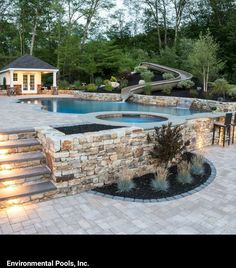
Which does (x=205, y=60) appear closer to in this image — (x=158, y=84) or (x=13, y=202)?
(x=158, y=84)

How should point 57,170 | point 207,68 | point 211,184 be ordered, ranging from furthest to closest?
point 207,68 < point 211,184 < point 57,170

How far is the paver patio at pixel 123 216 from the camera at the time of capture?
3633 millimetres

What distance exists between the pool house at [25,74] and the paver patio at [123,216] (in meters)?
17.6

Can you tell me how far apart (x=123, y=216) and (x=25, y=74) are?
65.2 ft

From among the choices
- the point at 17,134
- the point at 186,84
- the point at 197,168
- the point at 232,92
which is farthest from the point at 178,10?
the point at 17,134

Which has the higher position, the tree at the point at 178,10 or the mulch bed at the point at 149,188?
the tree at the point at 178,10

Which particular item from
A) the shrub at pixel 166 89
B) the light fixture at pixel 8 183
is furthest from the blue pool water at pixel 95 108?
the light fixture at pixel 8 183

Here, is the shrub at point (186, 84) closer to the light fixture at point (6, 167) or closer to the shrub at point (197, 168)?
the shrub at point (197, 168)

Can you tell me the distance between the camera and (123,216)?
401 centimetres

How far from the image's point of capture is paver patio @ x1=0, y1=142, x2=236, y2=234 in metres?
3.63
